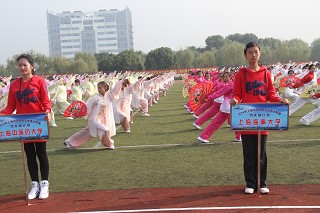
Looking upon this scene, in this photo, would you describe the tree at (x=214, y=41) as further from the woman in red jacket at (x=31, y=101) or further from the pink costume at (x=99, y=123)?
the woman in red jacket at (x=31, y=101)

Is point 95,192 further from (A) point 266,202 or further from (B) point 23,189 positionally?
(A) point 266,202

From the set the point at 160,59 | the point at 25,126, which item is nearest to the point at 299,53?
the point at 160,59

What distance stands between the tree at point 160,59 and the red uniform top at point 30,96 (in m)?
64.6

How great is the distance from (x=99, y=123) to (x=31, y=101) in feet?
12.0

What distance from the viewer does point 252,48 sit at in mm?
5656

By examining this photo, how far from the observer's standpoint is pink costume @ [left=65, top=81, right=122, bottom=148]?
9461mm

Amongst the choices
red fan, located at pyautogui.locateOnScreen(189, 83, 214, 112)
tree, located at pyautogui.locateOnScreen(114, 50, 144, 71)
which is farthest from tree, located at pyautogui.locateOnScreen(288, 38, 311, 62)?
red fan, located at pyautogui.locateOnScreen(189, 83, 214, 112)

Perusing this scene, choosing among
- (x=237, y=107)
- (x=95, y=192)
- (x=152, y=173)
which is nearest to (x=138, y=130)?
(x=152, y=173)

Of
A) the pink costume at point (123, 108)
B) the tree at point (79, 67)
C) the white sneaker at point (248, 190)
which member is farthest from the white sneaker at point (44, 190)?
the tree at point (79, 67)

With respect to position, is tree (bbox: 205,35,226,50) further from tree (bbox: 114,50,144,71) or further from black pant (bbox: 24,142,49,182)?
black pant (bbox: 24,142,49,182)

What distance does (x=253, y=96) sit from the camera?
5.79m

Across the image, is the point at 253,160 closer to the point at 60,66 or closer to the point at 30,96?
the point at 30,96

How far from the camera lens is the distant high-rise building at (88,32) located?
158 meters

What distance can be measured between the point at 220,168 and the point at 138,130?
565 cm
